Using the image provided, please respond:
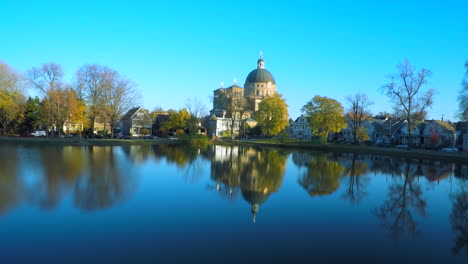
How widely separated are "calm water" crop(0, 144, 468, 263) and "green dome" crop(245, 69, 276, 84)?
62.9m

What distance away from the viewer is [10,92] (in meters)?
41.9

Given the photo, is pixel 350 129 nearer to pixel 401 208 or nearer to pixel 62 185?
pixel 401 208

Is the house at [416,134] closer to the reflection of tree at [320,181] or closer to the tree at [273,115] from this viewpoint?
the tree at [273,115]

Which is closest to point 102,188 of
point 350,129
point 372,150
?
point 372,150

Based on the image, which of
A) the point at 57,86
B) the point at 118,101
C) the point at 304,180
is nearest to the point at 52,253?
the point at 304,180

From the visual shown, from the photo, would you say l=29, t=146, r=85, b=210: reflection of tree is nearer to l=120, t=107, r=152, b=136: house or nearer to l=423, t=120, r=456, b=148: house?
l=120, t=107, r=152, b=136: house

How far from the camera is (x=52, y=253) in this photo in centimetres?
667

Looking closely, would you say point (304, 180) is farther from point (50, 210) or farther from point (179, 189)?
point (50, 210)

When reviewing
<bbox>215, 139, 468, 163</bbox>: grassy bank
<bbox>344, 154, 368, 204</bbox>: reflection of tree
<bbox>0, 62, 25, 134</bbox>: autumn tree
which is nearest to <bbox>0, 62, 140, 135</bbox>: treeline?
<bbox>0, 62, 25, 134</bbox>: autumn tree

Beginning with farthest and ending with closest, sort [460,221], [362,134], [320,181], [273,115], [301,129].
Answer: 1. [301,129]
2. [273,115]
3. [362,134]
4. [320,181]
5. [460,221]

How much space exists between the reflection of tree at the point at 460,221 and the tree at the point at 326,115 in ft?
104

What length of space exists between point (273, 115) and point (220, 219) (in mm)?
44841

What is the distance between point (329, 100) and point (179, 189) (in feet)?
127

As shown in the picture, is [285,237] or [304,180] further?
[304,180]
